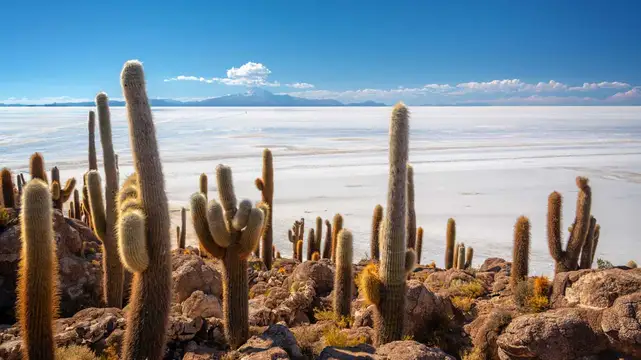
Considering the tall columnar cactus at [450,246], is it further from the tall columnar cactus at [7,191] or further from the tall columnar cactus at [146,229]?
the tall columnar cactus at [7,191]

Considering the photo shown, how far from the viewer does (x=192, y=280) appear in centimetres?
927

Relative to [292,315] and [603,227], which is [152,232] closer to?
[292,315]

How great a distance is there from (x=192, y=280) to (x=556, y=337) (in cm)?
645

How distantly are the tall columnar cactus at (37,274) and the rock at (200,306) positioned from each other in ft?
10.1

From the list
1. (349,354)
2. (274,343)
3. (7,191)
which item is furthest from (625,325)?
(7,191)

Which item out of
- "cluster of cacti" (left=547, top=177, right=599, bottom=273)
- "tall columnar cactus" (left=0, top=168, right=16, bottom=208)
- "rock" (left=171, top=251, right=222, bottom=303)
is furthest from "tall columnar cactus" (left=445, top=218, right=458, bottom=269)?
"tall columnar cactus" (left=0, top=168, right=16, bottom=208)

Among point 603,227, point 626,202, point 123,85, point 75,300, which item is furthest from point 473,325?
point 626,202

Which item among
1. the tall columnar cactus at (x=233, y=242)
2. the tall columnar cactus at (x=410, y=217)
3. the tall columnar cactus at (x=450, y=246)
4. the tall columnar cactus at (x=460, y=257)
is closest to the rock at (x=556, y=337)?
the tall columnar cactus at (x=233, y=242)

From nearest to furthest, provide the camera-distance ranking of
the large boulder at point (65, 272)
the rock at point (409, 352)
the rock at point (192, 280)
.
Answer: the rock at point (409, 352), the large boulder at point (65, 272), the rock at point (192, 280)

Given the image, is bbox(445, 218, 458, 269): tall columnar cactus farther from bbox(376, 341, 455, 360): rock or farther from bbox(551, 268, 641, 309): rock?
bbox(376, 341, 455, 360): rock

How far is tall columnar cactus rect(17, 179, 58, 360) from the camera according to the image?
5.04m

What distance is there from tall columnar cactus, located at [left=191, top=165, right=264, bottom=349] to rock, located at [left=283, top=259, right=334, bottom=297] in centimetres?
360

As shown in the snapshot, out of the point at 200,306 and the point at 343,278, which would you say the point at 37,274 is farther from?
the point at 343,278

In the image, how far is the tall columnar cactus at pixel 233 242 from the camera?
6832 mm
